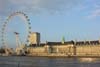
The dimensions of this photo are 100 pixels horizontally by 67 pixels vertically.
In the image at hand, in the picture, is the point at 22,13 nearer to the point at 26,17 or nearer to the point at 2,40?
the point at 26,17

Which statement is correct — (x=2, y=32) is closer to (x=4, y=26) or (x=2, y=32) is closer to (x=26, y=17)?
(x=4, y=26)

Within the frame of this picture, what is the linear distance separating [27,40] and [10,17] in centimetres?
1435

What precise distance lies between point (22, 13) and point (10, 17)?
6.07 metres

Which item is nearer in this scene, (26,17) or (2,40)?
(26,17)

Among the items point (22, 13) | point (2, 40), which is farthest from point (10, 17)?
point (2, 40)

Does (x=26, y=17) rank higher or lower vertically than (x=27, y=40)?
higher

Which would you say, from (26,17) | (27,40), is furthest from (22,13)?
(27,40)

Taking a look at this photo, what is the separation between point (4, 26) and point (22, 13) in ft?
37.8

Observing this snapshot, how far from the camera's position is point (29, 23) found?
6467 inches

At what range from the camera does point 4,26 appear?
6590 inches

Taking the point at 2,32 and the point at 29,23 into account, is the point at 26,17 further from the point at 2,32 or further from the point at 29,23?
the point at 2,32

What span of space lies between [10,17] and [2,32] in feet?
34.9

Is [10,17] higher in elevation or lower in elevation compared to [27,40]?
higher

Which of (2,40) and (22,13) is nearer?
(22,13)
